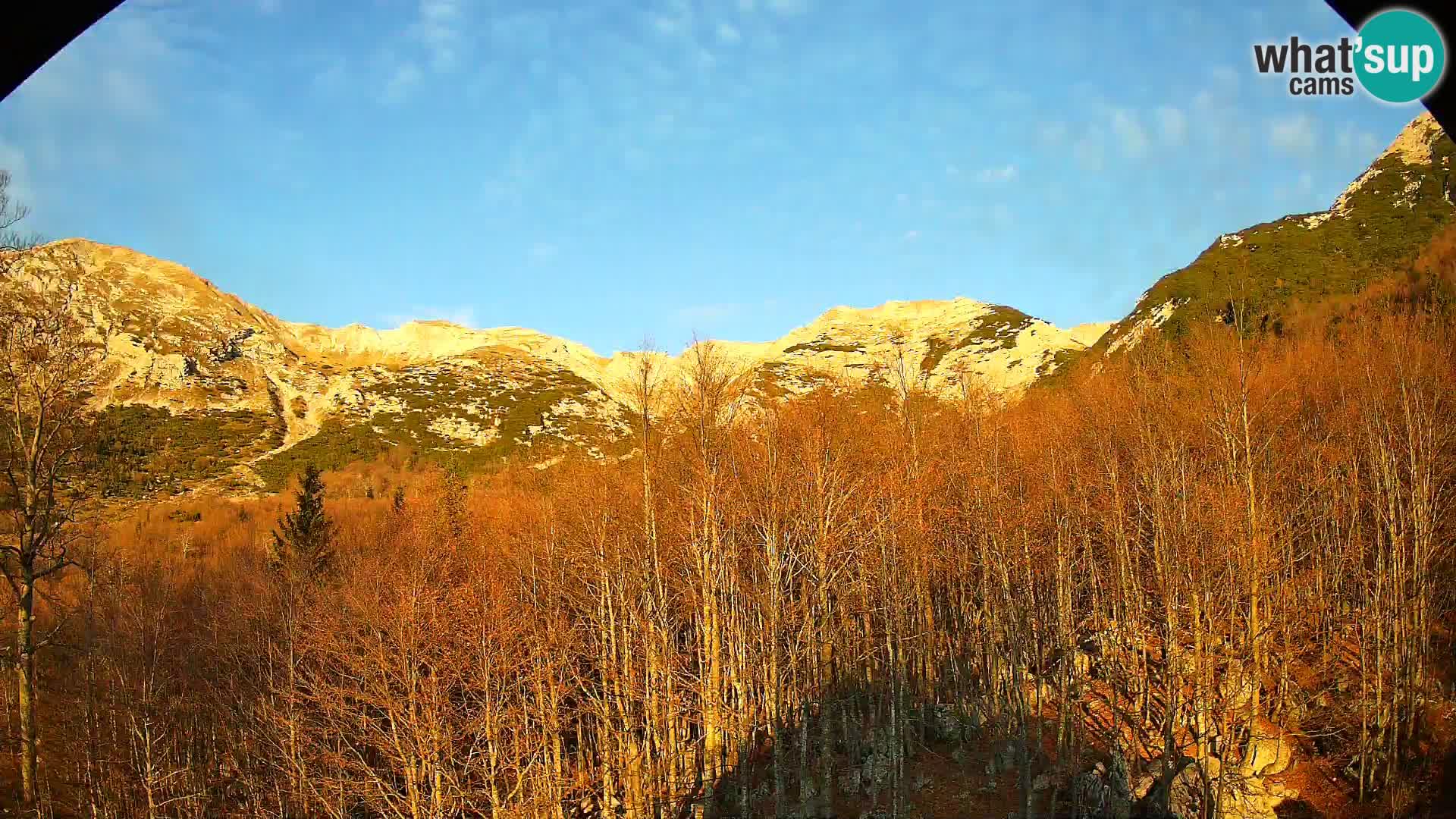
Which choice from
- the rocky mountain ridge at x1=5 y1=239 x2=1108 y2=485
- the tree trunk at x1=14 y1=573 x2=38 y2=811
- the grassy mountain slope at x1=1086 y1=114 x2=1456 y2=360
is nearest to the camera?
the tree trunk at x1=14 y1=573 x2=38 y2=811

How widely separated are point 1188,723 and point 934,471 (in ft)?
49.0

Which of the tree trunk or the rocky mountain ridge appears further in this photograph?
the rocky mountain ridge

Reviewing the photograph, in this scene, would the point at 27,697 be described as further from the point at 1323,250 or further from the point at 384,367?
the point at 384,367

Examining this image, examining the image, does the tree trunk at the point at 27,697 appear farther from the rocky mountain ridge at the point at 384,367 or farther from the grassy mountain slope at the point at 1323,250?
the rocky mountain ridge at the point at 384,367

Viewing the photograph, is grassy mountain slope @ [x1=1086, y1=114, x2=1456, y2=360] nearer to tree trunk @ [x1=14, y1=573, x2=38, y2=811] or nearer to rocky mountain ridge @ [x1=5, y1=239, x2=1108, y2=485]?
rocky mountain ridge @ [x1=5, y1=239, x2=1108, y2=485]

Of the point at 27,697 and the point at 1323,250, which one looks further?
the point at 1323,250

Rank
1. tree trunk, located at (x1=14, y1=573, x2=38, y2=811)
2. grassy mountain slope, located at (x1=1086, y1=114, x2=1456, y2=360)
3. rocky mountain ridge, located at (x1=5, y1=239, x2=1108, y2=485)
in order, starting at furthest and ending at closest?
rocky mountain ridge, located at (x1=5, y1=239, x2=1108, y2=485), grassy mountain slope, located at (x1=1086, y1=114, x2=1456, y2=360), tree trunk, located at (x1=14, y1=573, x2=38, y2=811)

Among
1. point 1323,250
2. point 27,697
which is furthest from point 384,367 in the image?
point 27,697

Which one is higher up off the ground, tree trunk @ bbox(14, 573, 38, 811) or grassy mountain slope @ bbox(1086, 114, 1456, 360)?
grassy mountain slope @ bbox(1086, 114, 1456, 360)

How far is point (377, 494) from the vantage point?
90.1 meters

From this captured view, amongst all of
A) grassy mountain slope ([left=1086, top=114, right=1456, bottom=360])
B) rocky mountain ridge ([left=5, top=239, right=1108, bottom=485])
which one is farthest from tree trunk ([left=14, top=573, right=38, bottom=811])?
rocky mountain ridge ([left=5, top=239, right=1108, bottom=485])

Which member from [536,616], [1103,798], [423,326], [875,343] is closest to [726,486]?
[536,616]

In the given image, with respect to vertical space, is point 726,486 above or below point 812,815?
above

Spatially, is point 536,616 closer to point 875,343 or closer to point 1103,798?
point 1103,798
